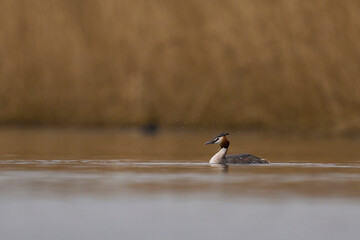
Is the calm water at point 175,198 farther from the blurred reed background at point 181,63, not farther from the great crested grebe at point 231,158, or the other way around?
the blurred reed background at point 181,63

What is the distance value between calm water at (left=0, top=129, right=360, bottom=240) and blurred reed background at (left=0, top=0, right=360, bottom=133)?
1246 inches

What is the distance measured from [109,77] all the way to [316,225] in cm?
4871

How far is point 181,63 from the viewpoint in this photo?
60.2 meters

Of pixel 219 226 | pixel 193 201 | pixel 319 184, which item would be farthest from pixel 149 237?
pixel 319 184

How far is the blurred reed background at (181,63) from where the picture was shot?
57156 millimetres

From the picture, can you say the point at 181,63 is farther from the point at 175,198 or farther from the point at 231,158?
the point at 175,198

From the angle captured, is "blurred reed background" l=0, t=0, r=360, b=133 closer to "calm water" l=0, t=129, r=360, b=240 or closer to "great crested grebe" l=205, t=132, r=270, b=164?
"great crested grebe" l=205, t=132, r=270, b=164

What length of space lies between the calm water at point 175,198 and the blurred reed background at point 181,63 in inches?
1246

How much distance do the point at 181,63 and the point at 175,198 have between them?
44791 millimetres

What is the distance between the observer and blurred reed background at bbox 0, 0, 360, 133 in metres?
57.2

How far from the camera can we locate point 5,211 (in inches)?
555

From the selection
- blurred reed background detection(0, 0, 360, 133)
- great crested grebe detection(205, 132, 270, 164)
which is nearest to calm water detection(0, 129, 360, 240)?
great crested grebe detection(205, 132, 270, 164)

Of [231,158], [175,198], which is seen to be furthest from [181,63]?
[175,198]

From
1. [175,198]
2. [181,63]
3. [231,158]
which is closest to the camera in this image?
[175,198]
